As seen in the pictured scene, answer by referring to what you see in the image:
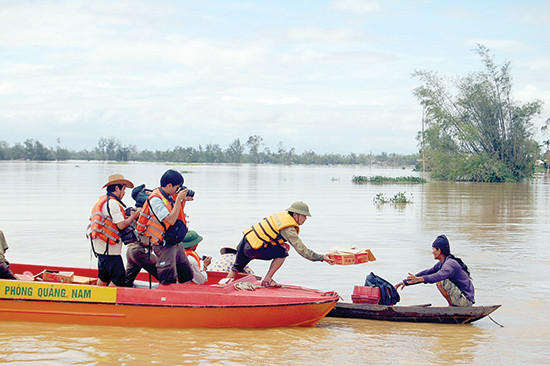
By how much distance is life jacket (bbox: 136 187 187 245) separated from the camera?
23.0ft

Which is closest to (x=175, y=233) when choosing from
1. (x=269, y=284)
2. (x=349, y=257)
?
(x=269, y=284)

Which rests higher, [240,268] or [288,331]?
[240,268]

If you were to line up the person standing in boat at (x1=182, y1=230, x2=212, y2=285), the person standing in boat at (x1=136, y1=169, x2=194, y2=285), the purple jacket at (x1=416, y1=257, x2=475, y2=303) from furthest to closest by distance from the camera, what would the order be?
the person standing in boat at (x1=182, y1=230, x2=212, y2=285) → the purple jacket at (x1=416, y1=257, x2=475, y2=303) → the person standing in boat at (x1=136, y1=169, x2=194, y2=285)

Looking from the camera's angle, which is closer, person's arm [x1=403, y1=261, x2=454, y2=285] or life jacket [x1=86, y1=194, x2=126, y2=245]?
life jacket [x1=86, y1=194, x2=126, y2=245]

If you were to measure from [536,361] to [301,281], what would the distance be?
4368 millimetres

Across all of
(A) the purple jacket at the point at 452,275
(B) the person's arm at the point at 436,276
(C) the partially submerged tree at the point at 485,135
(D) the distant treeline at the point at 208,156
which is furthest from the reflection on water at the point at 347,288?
(D) the distant treeline at the point at 208,156

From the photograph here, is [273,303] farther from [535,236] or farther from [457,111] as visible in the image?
[457,111]

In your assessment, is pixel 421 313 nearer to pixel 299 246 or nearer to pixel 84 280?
pixel 299 246

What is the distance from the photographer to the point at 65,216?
18562mm

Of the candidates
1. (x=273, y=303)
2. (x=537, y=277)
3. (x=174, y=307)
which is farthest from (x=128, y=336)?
(x=537, y=277)

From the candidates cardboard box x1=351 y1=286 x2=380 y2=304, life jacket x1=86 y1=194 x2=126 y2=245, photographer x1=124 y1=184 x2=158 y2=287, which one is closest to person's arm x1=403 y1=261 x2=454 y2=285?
cardboard box x1=351 y1=286 x2=380 y2=304

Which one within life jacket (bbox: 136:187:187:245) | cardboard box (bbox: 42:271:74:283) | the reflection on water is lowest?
the reflection on water

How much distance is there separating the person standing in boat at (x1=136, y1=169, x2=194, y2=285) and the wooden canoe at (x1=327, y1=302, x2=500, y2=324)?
2.24 meters

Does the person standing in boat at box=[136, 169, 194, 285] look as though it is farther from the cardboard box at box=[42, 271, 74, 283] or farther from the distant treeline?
the distant treeline
